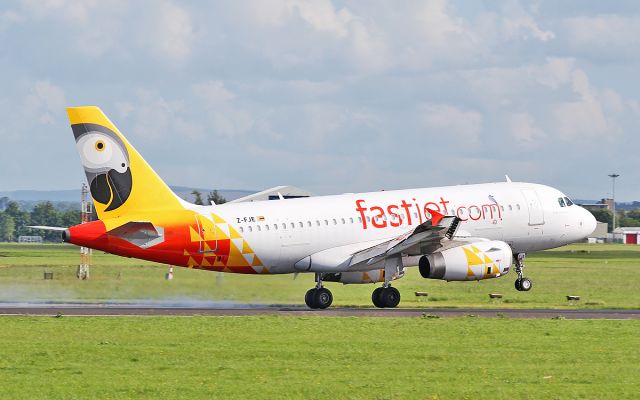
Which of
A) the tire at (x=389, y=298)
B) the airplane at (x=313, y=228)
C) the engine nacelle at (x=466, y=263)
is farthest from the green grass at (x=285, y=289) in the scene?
the engine nacelle at (x=466, y=263)

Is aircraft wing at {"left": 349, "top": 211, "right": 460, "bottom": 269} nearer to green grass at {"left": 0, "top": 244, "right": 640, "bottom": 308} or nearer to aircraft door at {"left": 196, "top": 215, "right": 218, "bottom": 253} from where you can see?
green grass at {"left": 0, "top": 244, "right": 640, "bottom": 308}

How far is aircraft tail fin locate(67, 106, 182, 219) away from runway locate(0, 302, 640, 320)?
14.3ft

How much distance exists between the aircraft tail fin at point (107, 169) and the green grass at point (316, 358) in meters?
6.64

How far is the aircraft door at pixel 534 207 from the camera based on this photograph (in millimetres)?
59031

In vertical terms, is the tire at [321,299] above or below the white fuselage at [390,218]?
below

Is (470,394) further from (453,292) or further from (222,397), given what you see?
(453,292)

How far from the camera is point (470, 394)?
90.1 feet

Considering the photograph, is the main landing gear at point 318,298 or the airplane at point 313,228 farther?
the main landing gear at point 318,298

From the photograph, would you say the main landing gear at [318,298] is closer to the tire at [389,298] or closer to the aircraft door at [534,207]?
the tire at [389,298]

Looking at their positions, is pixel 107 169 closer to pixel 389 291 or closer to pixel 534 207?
pixel 389 291

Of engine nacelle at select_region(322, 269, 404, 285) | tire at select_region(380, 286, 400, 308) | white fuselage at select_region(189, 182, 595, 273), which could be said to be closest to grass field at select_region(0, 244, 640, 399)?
white fuselage at select_region(189, 182, 595, 273)

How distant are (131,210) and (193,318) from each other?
6978 mm

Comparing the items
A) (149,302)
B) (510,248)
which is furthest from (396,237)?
(149,302)

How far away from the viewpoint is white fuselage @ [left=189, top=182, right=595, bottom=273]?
52.9m
